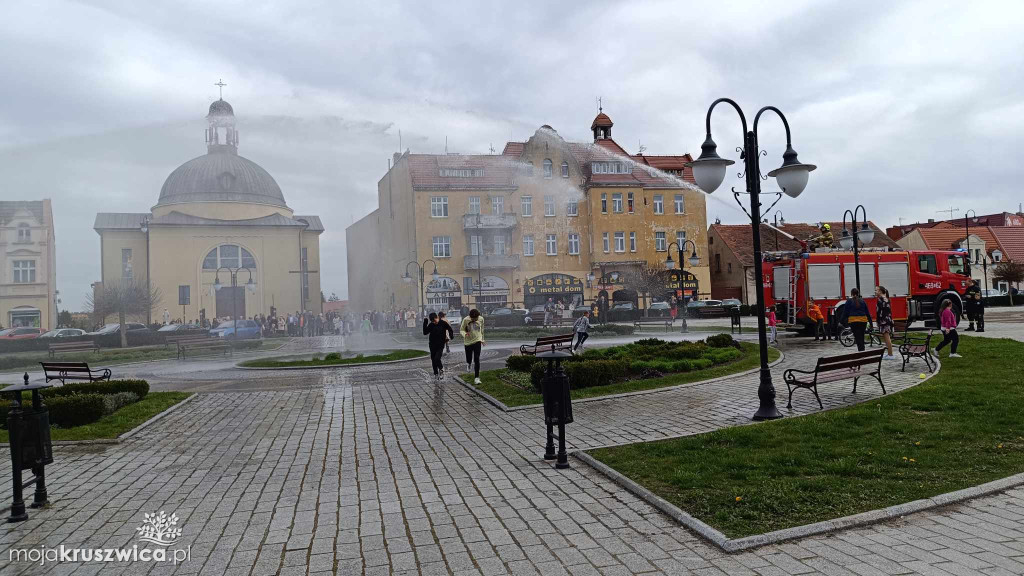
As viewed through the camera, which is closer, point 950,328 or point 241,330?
point 950,328

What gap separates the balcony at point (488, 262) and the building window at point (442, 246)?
1356mm

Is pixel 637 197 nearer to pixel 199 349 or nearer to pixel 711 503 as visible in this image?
pixel 199 349

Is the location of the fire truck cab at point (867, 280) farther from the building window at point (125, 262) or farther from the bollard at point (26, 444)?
the building window at point (125, 262)

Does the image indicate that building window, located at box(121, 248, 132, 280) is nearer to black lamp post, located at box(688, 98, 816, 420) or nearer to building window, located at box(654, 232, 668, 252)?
building window, located at box(654, 232, 668, 252)

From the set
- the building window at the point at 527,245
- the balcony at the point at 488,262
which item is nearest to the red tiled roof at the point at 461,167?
the building window at the point at 527,245

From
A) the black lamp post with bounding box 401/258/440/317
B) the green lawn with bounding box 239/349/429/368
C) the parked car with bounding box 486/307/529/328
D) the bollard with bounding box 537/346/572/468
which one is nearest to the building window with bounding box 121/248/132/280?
the black lamp post with bounding box 401/258/440/317

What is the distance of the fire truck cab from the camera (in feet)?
80.5

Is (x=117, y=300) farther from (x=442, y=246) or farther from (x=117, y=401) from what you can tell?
(x=117, y=401)

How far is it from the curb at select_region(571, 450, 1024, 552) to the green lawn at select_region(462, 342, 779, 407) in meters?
6.00

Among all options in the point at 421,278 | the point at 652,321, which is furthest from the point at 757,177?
the point at 421,278

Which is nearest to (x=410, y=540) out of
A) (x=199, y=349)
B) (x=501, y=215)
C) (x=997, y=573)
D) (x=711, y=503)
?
(x=711, y=503)

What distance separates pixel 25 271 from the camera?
5291 centimetres

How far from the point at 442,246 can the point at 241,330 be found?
51.8 feet

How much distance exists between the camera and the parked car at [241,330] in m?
44.6
